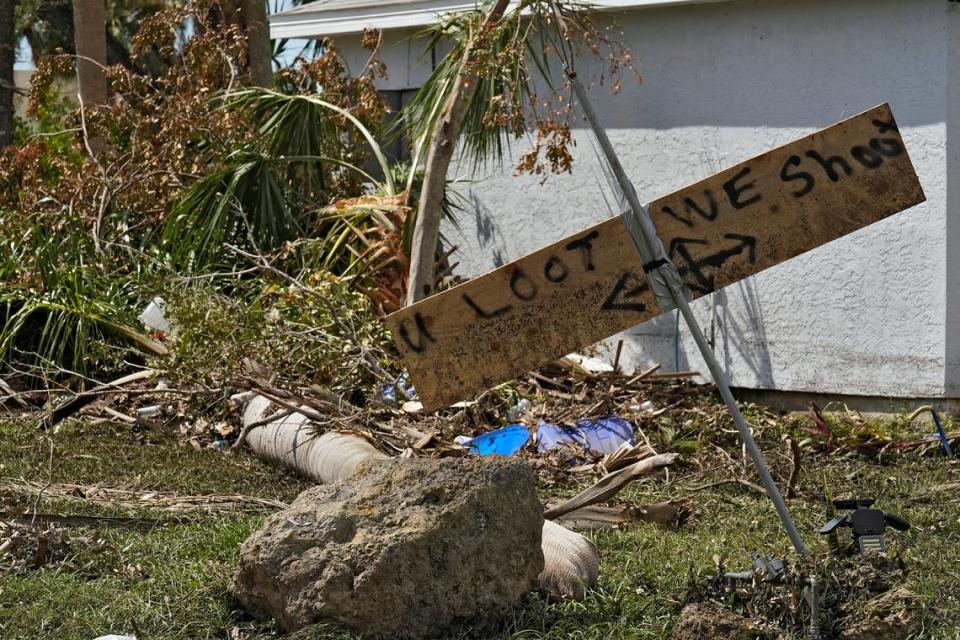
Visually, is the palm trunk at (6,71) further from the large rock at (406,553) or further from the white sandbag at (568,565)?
the white sandbag at (568,565)

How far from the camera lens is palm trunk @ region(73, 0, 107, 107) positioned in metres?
12.0

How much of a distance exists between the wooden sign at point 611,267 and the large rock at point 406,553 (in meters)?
0.43

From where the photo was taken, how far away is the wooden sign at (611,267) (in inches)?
151

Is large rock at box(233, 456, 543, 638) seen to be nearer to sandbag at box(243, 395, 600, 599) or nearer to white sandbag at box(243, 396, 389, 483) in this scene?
sandbag at box(243, 395, 600, 599)

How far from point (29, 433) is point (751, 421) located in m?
4.82

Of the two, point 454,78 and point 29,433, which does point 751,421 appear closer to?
point 454,78

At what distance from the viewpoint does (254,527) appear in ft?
17.9

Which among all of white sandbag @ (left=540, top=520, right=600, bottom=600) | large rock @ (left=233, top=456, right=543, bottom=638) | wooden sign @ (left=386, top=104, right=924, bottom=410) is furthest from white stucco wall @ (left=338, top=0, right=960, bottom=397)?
large rock @ (left=233, top=456, right=543, bottom=638)

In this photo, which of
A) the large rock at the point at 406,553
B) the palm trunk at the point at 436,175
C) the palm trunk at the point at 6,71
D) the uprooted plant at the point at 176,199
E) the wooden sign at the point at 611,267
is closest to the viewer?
the wooden sign at the point at 611,267

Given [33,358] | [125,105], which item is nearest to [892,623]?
[33,358]

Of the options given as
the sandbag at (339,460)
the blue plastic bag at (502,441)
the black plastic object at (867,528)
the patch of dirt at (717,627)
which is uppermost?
the black plastic object at (867,528)

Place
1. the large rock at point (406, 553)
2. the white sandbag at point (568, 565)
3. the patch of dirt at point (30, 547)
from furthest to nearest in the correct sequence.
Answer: the patch of dirt at point (30, 547) < the white sandbag at point (568, 565) < the large rock at point (406, 553)

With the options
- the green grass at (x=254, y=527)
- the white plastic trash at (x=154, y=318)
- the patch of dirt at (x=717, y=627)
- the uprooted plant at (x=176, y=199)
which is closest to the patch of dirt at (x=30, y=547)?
the green grass at (x=254, y=527)

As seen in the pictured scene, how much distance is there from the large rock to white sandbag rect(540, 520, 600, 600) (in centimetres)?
21
